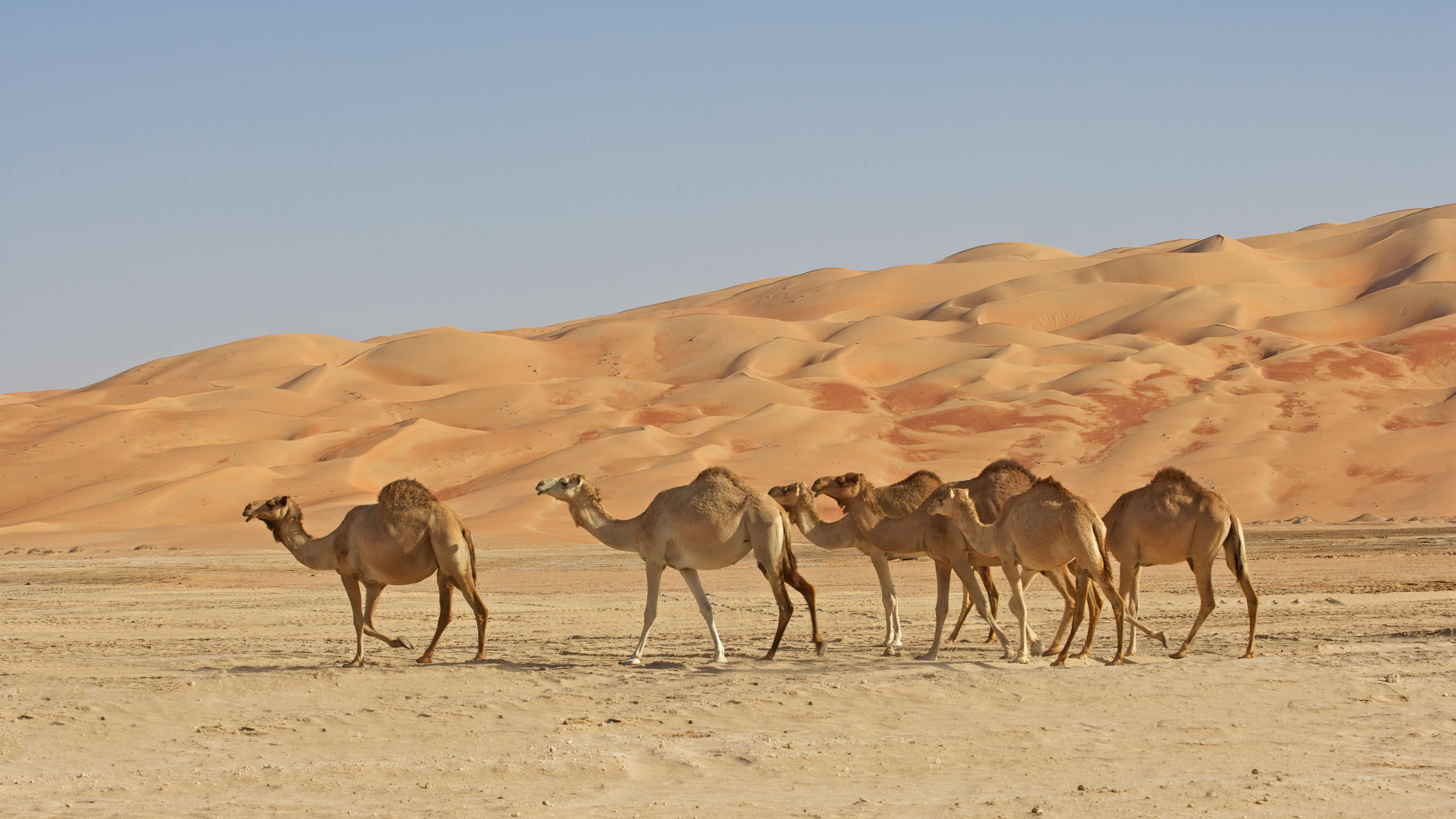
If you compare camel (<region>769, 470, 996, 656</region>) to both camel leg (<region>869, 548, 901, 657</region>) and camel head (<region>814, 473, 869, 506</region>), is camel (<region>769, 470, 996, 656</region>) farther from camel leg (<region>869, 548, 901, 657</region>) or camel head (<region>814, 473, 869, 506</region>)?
camel head (<region>814, 473, 869, 506</region>)

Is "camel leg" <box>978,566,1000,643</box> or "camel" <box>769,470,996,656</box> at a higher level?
"camel" <box>769,470,996,656</box>

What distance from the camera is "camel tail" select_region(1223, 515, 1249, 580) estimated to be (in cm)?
1272

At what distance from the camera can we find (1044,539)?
40.0ft

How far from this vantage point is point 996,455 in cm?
4862

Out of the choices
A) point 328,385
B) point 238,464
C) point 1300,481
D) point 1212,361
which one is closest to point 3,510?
point 238,464

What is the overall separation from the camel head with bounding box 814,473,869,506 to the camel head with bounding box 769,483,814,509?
362 mm

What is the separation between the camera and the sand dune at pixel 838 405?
43906mm

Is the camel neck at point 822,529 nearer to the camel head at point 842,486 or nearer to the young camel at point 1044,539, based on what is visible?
the camel head at point 842,486

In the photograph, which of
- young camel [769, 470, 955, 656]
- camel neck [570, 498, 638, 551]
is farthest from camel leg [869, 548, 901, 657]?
camel neck [570, 498, 638, 551]

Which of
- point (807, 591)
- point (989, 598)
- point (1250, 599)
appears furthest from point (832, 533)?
point (1250, 599)

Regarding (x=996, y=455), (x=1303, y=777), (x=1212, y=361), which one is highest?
(x=1212, y=361)

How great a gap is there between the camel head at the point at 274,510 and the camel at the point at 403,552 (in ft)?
3.37

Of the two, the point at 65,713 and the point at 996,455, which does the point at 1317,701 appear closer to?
the point at 65,713

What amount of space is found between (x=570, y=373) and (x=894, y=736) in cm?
8584
